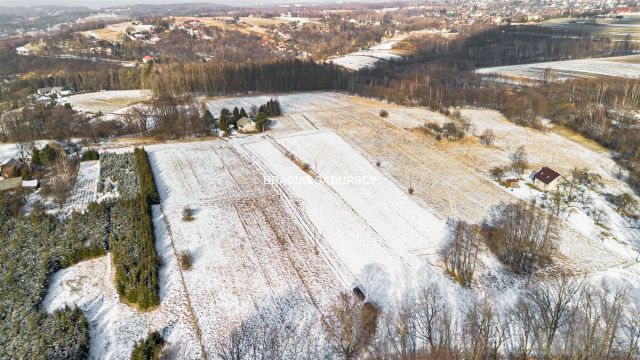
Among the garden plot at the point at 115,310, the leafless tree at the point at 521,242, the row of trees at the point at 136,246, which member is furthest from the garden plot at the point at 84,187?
the leafless tree at the point at 521,242

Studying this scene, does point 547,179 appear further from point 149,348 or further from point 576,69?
point 576,69

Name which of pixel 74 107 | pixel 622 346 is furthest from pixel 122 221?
pixel 74 107

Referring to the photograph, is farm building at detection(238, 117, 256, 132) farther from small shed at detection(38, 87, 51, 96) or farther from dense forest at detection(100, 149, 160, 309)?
small shed at detection(38, 87, 51, 96)

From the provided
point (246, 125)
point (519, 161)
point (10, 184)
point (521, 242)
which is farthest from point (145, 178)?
point (519, 161)

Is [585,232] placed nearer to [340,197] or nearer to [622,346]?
[622,346]

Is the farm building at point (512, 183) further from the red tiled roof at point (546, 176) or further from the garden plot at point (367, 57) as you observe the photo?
the garden plot at point (367, 57)
